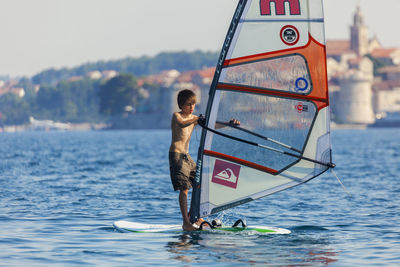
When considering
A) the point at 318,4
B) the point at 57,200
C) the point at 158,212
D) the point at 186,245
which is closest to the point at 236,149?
the point at 186,245

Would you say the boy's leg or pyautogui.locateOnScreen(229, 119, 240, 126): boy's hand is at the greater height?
pyautogui.locateOnScreen(229, 119, 240, 126): boy's hand

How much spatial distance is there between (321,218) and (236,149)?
4.57m

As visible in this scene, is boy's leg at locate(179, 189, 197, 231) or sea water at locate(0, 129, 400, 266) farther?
boy's leg at locate(179, 189, 197, 231)

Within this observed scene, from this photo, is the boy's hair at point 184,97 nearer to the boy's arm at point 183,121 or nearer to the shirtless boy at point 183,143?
the shirtless boy at point 183,143

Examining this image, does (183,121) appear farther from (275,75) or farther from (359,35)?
(359,35)

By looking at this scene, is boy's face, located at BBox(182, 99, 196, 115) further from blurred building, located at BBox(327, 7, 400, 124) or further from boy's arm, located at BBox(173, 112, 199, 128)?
blurred building, located at BBox(327, 7, 400, 124)

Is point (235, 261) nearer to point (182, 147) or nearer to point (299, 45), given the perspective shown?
point (182, 147)

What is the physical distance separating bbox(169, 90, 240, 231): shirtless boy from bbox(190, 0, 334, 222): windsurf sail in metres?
0.30

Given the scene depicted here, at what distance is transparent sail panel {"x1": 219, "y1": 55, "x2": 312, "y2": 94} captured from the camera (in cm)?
1043

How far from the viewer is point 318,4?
33.3ft

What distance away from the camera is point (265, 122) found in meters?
10.6

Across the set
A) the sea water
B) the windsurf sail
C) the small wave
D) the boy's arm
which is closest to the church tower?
the sea water

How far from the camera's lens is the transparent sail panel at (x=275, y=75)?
1043 cm

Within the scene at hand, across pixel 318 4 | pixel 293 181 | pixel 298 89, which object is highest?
pixel 318 4
